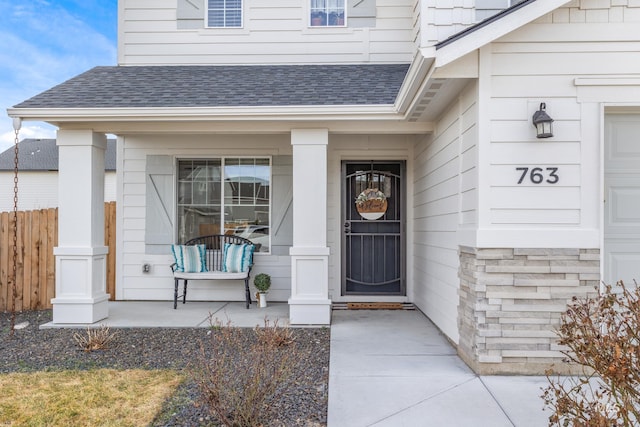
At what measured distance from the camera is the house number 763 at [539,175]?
351 cm

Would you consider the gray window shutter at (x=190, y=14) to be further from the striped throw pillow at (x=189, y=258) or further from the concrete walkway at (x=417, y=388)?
the concrete walkway at (x=417, y=388)

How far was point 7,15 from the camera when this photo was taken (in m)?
12.6

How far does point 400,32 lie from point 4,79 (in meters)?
17.8

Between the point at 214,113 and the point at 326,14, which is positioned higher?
the point at 326,14

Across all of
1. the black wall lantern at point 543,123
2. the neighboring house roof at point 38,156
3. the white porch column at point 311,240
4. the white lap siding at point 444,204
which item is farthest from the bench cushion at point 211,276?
the neighboring house roof at point 38,156

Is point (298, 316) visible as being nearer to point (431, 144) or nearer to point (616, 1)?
point (431, 144)

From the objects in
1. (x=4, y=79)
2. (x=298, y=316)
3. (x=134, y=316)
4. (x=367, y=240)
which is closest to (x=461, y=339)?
(x=298, y=316)

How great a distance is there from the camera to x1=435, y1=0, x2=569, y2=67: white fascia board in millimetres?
3344

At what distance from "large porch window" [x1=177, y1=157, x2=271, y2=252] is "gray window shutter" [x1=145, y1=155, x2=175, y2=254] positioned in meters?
0.14

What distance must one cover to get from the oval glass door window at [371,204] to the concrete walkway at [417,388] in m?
2.24

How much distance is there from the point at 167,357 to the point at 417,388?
2271 mm

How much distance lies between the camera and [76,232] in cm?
521

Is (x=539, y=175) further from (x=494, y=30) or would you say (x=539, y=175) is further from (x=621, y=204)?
(x=494, y=30)

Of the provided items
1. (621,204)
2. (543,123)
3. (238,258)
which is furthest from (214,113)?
(621,204)
